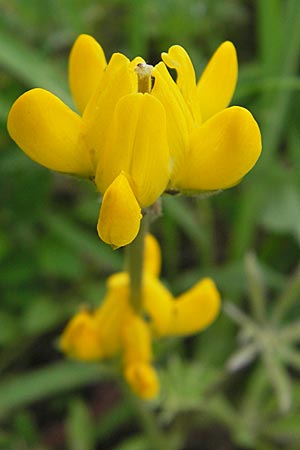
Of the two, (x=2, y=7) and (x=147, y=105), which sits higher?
(x=147, y=105)

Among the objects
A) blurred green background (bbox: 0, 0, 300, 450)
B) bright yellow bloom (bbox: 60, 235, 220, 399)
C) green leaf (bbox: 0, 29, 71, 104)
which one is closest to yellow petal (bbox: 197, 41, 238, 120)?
bright yellow bloom (bbox: 60, 235, 220, 399)

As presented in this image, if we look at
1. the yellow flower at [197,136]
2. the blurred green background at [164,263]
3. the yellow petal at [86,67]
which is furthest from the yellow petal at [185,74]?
the blurred green background at [164,263]

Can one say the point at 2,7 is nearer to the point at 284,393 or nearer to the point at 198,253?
the point at 198,253

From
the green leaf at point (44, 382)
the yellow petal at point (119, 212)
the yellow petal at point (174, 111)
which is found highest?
the yellow petal at point (174, 111)

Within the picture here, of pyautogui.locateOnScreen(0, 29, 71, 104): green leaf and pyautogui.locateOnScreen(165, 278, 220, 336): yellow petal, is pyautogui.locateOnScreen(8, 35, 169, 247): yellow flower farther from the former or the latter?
pyautogui.locateOnScreen(0, 29, 71, 104): green leaf

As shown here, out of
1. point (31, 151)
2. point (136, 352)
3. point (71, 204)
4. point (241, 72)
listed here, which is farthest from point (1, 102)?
point (31, 151)

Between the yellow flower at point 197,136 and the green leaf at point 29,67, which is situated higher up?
the yellow flower at point 197,136

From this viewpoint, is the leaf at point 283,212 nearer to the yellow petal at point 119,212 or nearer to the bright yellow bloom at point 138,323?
the bright yellow bloom at point 138,323
